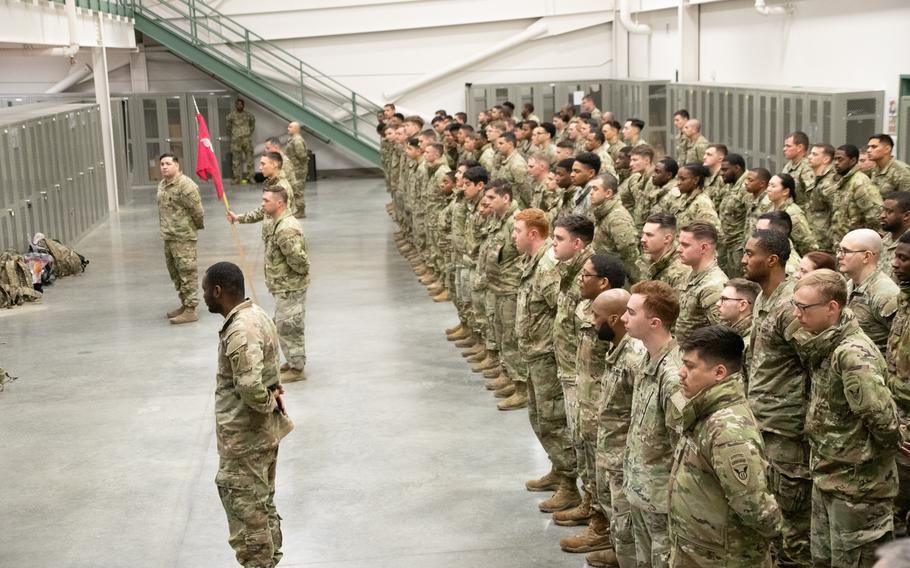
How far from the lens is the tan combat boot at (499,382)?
920 centimetres

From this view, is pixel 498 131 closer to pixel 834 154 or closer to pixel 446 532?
pixel 834 154

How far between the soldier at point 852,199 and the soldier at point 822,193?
16 cm

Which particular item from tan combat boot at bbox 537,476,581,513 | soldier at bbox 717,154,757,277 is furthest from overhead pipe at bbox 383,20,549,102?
tan combat boot at bbox 537,476,581,513

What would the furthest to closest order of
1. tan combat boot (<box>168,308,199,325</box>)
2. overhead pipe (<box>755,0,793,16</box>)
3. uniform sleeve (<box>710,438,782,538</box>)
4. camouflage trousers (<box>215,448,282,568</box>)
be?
overhead pipe (<box>755,0,793,16</box>), tan combat boot (<box>168,308,199,325</box>), camouflage trousers (<box>215,448,282,568</box>), uniform sleeve (<box>710,438,782,538</box>)

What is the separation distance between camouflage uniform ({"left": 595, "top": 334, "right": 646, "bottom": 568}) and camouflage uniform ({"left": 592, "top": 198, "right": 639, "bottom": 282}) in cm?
349

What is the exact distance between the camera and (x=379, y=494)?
705 cm

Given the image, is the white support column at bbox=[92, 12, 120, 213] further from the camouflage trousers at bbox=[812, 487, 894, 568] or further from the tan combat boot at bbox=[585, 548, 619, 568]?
the camouflage trousers at bbox=[812, 487, 894, 568]

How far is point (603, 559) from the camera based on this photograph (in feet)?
19.0

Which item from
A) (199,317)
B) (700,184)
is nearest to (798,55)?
(700,184)

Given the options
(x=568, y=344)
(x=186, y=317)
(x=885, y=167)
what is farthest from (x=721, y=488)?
(x=186, y=317)

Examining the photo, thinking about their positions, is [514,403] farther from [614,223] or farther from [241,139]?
[241,139]

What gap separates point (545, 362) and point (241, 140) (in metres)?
18.4

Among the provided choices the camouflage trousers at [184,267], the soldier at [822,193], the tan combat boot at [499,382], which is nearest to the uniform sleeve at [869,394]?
the tan combat boot at [499,382]

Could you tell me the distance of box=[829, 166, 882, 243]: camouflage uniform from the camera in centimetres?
915
